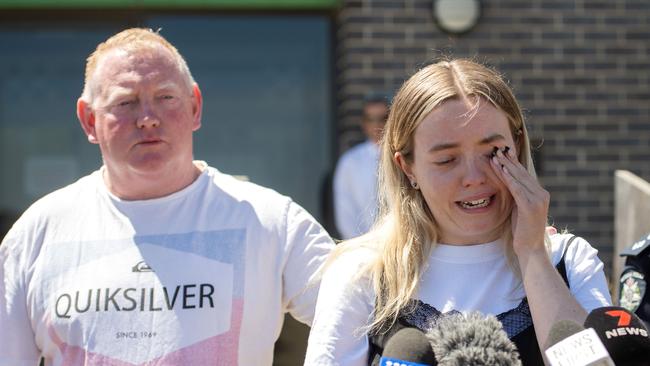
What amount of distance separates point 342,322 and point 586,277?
2.14ft

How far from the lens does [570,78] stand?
7359 mm

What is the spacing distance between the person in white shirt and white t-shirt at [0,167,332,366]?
0.61m

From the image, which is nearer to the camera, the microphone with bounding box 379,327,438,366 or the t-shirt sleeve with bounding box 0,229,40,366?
the microphone with bounding box 379,327,438,366

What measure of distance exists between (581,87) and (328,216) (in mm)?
1983

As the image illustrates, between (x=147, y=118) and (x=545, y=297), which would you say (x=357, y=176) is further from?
(x=545, y=297)

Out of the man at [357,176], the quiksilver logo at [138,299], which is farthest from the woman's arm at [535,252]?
the man at [357,176]

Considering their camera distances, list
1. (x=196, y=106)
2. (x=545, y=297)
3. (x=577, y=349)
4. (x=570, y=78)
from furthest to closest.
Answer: (x=570, y=78) → (x=196, y=106) → (x=545, y=297) → (x=577, y=349)

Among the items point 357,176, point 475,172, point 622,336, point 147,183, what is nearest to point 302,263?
point 147,183

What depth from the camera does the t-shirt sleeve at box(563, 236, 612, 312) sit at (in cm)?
273

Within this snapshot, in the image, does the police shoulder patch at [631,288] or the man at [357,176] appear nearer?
the police shoulder patch at [631,288]

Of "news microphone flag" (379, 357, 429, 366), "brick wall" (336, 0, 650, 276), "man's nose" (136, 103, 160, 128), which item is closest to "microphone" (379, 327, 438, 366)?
"news microphone flag" (379, 357, 429, 366)

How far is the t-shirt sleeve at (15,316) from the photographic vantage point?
3.61 meters

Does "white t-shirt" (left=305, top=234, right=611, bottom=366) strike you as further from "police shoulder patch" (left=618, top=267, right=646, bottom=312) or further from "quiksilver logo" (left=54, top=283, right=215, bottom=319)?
"quiksilver logo" (left=54, top=283, right=215, bottom=319)

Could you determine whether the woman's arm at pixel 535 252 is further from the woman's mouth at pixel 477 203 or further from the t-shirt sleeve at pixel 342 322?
the t-shirt sleeve at pixel 342 322
